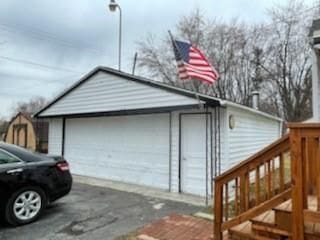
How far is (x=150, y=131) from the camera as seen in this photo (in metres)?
9.44

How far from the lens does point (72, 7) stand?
11500 mm

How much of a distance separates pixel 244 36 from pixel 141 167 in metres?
16.9

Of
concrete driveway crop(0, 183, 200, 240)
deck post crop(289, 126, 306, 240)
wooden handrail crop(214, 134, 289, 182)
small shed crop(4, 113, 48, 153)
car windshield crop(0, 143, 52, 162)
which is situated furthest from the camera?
small shed crop(4, 113, 48, 153)

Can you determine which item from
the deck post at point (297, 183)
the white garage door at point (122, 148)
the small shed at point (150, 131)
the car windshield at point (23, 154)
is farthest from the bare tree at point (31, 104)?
the deck post at point (297, 183)

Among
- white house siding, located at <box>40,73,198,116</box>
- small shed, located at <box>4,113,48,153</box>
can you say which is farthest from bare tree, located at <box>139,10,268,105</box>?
white house siding, located at <box>40,73,198,116</box>

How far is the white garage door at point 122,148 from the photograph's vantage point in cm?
921

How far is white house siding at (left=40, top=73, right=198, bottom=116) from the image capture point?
→ 8805mm

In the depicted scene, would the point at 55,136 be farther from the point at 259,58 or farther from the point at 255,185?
the point at 259,58

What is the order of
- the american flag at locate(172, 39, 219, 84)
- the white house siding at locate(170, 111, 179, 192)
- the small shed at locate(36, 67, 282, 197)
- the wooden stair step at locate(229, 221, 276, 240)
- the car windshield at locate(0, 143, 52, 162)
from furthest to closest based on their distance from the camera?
1. the white house siding at locate(170, 111, 179, 192)
2. the small shed at locate(36, 67, 282, 197)
3. the american flag at locate(172, 39, 219, 84)
4. the car windshield at locate(0, 143, 52, 162)
5. the wooden stair step at locate(229, 221, 276, 240)

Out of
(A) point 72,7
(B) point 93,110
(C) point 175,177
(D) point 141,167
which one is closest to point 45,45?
(A) point 72,7

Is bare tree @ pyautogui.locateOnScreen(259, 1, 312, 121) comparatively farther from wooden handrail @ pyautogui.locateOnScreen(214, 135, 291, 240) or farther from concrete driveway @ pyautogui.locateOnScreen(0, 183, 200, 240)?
wooden handrail @ pyautogui.locateOnScreen(214, 135, 291, 240)

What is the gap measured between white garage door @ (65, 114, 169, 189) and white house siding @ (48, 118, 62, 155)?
440 mm

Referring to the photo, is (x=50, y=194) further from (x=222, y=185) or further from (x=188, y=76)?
(x=188, y=76)

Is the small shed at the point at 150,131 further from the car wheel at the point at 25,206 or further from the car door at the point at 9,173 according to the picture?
the car door at the point at 9,173
